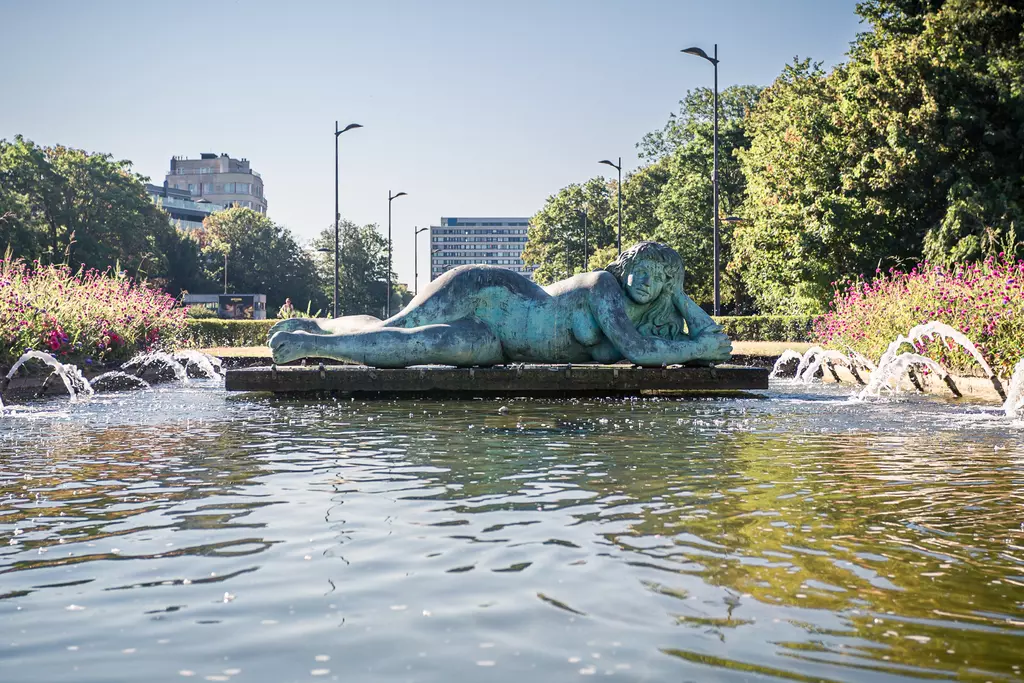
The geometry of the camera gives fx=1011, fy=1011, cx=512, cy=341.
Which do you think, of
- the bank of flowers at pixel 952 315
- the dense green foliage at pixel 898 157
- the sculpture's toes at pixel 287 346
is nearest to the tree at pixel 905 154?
the dense green foliage at pixel 898 157

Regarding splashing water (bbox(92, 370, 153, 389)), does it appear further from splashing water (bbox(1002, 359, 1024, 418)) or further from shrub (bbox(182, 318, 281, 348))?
shrub (bbox(182, 318, 281, 348))

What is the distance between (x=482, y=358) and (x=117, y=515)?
839 cm

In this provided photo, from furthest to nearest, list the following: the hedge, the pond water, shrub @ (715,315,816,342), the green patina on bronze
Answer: shrub @ (715,315,816,342) < the hedge < the green patina on bronze < the pond water

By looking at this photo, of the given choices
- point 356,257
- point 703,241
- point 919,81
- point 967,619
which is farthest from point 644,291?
point 356,257

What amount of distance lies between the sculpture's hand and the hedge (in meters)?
21.4

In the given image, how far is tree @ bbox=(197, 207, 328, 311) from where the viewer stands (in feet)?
300

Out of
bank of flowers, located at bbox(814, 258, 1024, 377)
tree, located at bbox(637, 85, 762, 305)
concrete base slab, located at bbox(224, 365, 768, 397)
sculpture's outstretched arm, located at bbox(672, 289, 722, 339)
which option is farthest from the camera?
tree, located at bbox(637, 85, 762, 305)

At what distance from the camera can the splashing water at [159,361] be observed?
707 inches

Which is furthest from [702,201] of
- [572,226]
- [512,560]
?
[512,560]

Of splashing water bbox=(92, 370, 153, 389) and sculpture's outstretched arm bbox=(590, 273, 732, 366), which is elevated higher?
sculpture's outstretched arm bbox=(590, 273, 732, 366)

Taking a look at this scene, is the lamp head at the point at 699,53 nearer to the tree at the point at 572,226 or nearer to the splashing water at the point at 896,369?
the splashing water at the point at 896,369

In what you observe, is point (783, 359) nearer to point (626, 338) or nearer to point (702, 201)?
point (626, 338)

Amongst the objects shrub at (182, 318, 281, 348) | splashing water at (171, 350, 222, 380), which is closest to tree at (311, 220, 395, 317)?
shrub at (182, 318, 281, 348)

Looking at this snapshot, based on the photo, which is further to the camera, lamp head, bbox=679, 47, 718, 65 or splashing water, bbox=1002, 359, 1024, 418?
lamp head, bbox=679, 47, 718, 65
